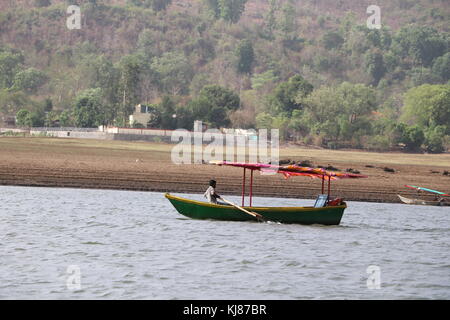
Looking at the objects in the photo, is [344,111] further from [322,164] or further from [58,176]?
[58,176]

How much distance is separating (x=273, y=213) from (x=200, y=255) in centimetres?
752

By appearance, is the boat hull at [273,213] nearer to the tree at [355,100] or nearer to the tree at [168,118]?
the tree at [168,118]

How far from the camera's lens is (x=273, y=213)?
118ft

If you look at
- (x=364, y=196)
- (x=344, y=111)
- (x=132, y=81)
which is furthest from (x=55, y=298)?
(x=132, y=81)

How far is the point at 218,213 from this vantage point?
36.7 meters

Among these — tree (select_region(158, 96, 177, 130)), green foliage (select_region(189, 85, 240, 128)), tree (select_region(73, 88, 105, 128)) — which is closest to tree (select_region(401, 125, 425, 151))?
green foliage (select_region(189, 85, 240, 128))

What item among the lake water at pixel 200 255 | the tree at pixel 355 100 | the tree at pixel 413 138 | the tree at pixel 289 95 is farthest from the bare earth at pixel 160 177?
the tree at pixel 289 95

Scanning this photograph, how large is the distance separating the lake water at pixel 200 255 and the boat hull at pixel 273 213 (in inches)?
17.7

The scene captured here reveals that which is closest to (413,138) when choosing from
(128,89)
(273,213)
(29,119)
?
(128,89)

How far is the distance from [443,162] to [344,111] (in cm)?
5375

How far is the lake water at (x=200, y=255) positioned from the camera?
23312 mm

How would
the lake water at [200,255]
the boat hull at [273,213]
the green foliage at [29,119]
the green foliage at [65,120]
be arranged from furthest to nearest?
the green foliage at [65,120] < the green foliage at [29,119] < the boat hull at [273,213] < the lake water at [200,255]

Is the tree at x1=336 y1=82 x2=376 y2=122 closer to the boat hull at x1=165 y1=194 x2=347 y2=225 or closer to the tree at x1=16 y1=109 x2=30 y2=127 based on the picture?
the tree at x1=16 y1=109 x2=30 y2=127

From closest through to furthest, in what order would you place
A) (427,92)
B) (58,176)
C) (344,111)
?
(58,176)
(344,111)
(427,92)
